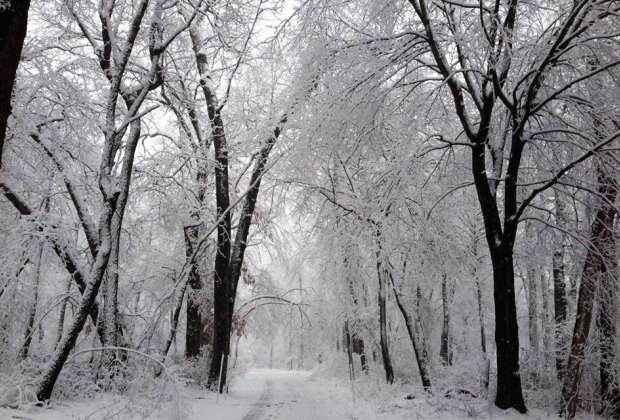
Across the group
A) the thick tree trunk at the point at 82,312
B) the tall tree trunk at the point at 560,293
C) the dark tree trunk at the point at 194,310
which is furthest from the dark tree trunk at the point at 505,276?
the dark tree trunk at the point at 194,310

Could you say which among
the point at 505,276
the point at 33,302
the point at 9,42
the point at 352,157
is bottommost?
the point at 33,302

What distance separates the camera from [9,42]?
3.33 m

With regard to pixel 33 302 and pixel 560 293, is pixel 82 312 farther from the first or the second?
pixel 560 293

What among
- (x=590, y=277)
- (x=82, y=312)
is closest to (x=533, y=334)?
(x=590, y=277)

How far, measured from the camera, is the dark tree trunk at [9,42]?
3283mm

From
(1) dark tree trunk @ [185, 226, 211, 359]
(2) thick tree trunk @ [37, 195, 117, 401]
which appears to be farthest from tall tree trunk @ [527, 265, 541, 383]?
(1) dark tree trunk @ [185, 226, 211, 359]

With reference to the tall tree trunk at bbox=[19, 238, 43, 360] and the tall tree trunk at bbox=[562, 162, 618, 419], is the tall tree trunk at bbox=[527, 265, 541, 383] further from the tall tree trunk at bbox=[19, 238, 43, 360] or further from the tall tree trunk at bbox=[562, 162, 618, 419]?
the tall tree trunk at bbox=[19, 238, 43, 360]

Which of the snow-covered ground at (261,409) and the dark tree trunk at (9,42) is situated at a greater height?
the dark tree trunk at (9,42)

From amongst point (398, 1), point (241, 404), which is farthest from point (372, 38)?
point (241, 404)

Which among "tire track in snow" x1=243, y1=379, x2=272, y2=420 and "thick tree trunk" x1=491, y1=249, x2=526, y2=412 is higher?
"thick tree trunk" x1=491, y1=249, x2=526, y2=412

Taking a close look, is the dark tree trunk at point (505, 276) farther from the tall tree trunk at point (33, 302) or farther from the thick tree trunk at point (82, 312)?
the tall tree trunk at point (33, 302)

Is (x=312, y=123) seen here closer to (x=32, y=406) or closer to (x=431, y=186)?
(x=431, y=186)

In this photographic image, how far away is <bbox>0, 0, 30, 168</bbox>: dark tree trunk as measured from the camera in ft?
10.8

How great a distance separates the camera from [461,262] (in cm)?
1281
